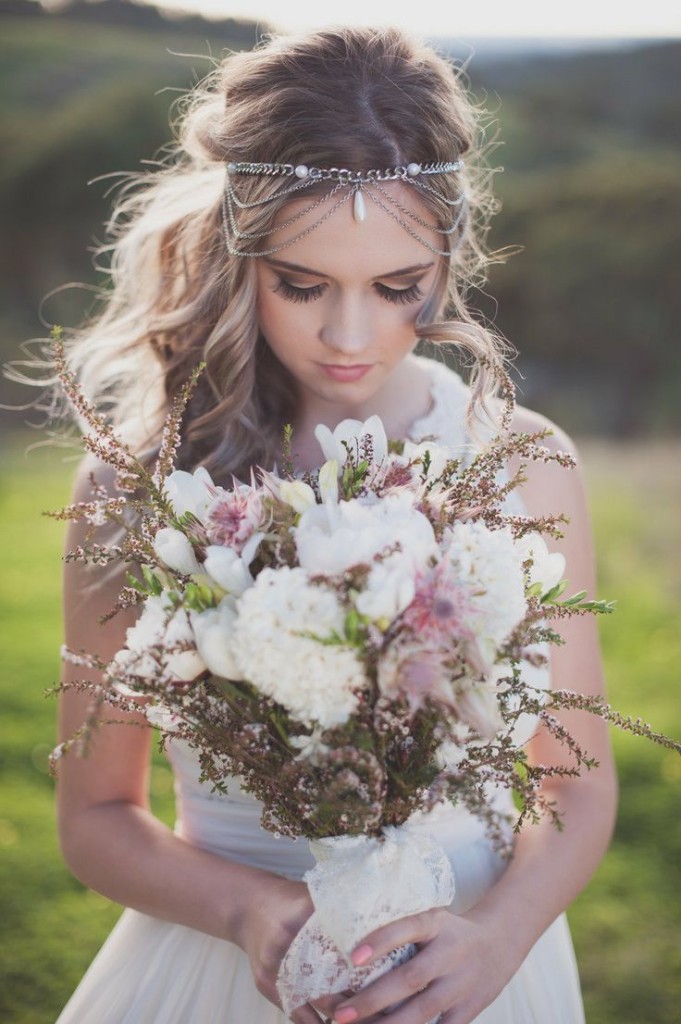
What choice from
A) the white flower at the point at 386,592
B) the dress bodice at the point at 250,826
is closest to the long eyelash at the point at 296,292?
the dress bodice at the point at 250,826

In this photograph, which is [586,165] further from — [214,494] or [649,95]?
[214,494]

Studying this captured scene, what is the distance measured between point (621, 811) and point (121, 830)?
3.38m

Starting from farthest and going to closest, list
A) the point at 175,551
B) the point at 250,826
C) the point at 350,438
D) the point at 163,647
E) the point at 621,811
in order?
1. the point at 621,811
2. the point at 250,826
3. the point at 350,438
4. the point at 175,551
5. the point at 163,647

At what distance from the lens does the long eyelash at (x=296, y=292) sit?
7.46 ft

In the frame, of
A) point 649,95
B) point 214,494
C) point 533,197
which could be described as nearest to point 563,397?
point 533,197

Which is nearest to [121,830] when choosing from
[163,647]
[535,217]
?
[163,647]

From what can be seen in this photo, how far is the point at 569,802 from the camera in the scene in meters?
2.40

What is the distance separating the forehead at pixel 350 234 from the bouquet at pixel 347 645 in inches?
21.7

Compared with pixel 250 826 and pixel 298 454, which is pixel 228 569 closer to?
pixel 298 454

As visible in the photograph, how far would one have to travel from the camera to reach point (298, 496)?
5.23 ft

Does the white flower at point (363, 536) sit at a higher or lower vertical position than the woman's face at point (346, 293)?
lower

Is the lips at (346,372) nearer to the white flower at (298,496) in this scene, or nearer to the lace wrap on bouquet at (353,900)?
the white flower at (298,496)

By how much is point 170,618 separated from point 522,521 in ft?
2.08

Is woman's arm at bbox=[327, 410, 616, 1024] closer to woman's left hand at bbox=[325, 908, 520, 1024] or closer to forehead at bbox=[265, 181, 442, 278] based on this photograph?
woman's left hand at bbox=[325, 908, 520, 1024]
